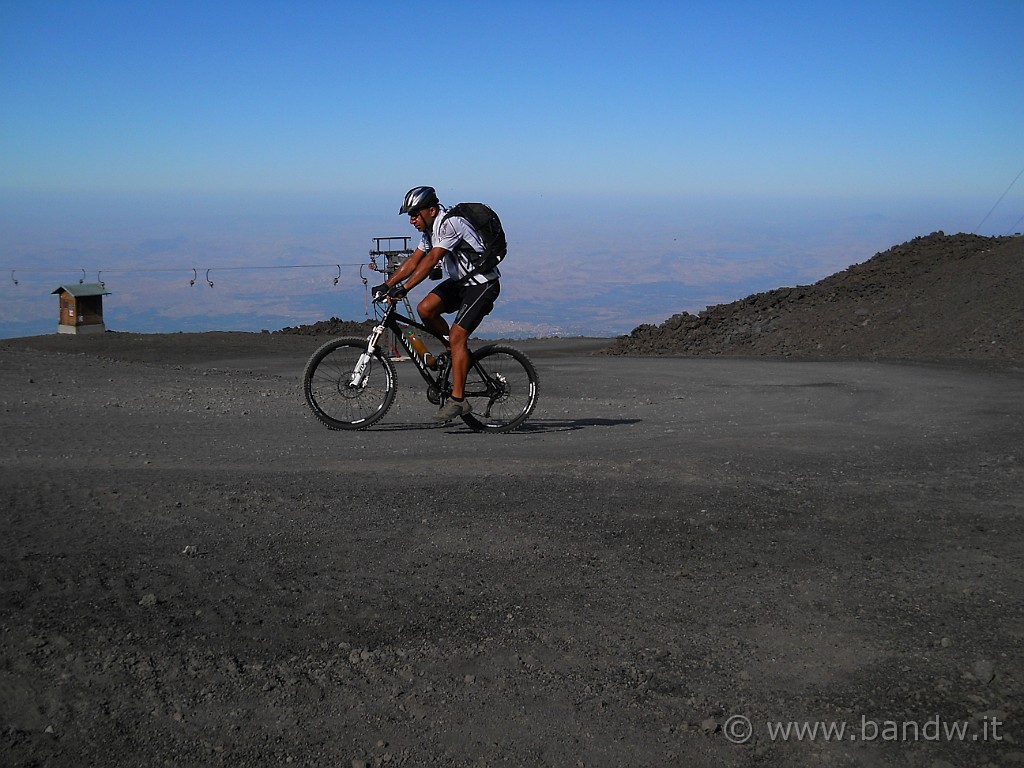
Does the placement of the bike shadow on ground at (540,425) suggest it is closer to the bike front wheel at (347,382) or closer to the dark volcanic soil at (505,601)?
the bike front wheel at (347,382)

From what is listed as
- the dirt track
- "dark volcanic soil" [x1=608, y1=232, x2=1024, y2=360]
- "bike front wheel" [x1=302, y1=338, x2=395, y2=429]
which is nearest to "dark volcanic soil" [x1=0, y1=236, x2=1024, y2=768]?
the dirt track

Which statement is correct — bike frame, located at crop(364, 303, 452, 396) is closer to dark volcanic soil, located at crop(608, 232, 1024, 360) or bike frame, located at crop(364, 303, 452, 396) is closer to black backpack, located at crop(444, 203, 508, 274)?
black backpack, located at crop(444, 203, 508, 274)

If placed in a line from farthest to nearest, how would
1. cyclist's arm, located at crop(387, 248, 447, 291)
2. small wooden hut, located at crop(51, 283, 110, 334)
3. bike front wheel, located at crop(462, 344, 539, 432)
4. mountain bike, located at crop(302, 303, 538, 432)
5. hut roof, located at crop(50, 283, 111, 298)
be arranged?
small wooden hut, located at crop(51, 283, 110, 334), hut roof, located at crop(50, 283, 111, 298), bike front wheel, located at crop(462, 344, 539, 432), mountain bike, located at crop(302, 303, 538, 432), cyclist's arm, located at crop(387, 248, 447, 291)

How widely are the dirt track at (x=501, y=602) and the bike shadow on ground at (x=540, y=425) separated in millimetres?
1414

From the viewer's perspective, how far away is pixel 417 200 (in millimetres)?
9406

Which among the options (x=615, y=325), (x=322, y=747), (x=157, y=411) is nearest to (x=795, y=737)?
(x=322, y=747)

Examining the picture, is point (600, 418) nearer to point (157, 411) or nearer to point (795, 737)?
point (157, 411)

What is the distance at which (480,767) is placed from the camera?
3336 millimetres

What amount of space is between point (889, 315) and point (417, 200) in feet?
67.6

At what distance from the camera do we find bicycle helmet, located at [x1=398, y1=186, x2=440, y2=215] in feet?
30.9

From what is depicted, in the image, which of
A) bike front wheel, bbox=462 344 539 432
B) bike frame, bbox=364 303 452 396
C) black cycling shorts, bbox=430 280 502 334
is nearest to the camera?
black cycling shorts, bbox=430 280 502 334

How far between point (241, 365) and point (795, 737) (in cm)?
2308

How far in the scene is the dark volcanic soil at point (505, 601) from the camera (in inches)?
137

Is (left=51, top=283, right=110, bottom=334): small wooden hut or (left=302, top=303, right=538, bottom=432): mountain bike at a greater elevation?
(left=51, top=283, right=110, bottom=334): small wooden hut
